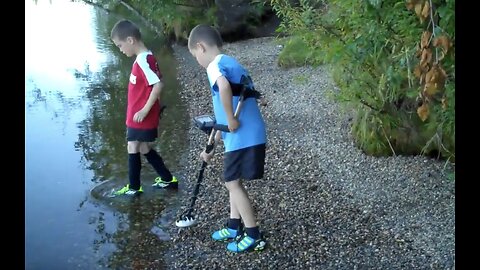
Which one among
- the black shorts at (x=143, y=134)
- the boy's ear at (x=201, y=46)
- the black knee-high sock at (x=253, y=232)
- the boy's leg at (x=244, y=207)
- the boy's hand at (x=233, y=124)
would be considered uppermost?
the boy's ear at (x=201, y=46)

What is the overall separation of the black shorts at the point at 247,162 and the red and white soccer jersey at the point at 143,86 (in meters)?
1.11

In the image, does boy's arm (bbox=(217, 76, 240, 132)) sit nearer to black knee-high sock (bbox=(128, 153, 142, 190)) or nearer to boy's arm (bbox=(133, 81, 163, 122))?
boy's arm (bbox=(133, 81, 163, 122))

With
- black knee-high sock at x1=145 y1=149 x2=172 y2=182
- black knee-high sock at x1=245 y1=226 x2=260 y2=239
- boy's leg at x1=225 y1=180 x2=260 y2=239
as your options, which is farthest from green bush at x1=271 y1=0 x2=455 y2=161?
black knee-high sock at x1=145 y1=149 x2=172 y2=182

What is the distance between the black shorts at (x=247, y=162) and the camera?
4203 millimetres

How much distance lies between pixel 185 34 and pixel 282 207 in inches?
409

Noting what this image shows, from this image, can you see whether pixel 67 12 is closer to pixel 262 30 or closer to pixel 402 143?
pixel 262 30

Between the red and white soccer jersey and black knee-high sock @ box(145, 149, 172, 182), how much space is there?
1.31 ft

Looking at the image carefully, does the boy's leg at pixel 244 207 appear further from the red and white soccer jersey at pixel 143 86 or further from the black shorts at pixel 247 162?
the red and white soccer jersey at pixel 143 86

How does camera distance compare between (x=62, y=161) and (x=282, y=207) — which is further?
(x=62, y=161)

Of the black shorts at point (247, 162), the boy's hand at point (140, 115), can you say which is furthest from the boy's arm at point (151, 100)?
the black shorts at point (247, 162)

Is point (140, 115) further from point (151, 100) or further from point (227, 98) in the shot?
point (227, 98)

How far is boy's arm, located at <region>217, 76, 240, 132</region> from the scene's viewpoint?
4019 millimetres

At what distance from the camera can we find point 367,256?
4.15 meters

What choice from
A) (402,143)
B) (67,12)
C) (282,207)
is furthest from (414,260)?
(67,12)
